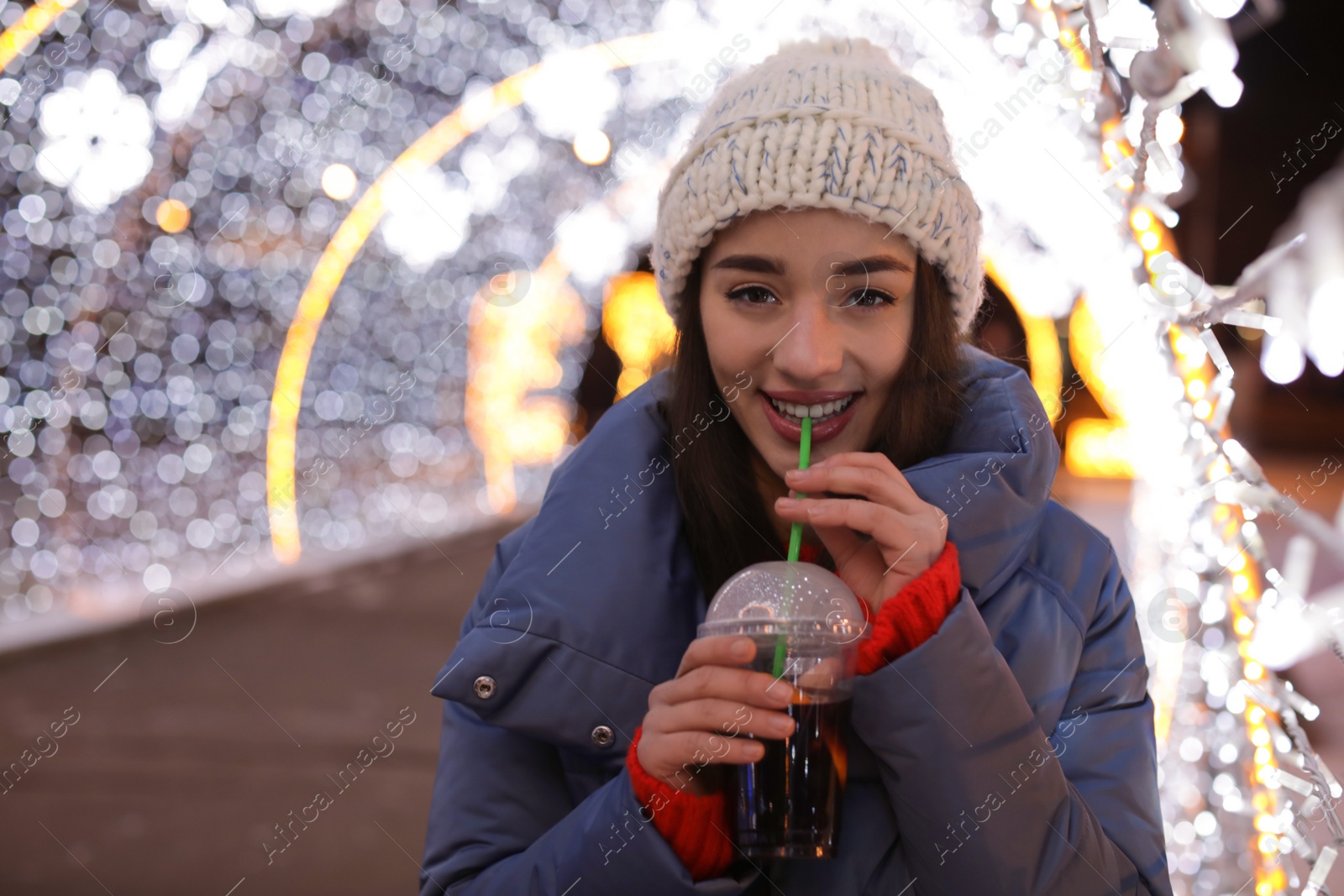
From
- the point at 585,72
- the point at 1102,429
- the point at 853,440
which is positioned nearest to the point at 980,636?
the point at 853,440

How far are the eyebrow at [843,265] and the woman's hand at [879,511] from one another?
0.86ft

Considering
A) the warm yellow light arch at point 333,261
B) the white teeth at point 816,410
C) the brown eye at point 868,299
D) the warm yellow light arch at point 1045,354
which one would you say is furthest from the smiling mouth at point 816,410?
the warm yellow light arch at point 1045,354

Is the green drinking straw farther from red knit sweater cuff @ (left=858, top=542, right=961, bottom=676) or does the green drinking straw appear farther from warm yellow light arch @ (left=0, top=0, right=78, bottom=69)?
warm yellow light arch @ (left=0, top=0, right=78, bottom=69)

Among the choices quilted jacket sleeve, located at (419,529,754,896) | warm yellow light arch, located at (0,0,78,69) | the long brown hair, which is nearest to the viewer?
quilted jacket sleeve, located at (419,529,754,896)

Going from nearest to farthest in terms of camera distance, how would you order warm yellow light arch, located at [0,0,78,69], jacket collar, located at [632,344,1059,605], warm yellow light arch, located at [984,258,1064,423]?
jacket collar, located at [632,344,1059,605] → warm yellow light arch, located at [0,0,78,69] → warm yellow light arch, located at [984,258,1064,423]

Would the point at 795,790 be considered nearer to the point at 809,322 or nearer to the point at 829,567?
the point at 829,567

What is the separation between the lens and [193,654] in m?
5.16

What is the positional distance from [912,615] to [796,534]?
15 cm

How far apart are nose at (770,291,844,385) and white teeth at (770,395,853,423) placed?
0.05 meters

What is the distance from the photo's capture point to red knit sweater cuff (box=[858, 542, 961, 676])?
3.61ft

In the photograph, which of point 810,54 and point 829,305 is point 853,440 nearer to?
point 829,305

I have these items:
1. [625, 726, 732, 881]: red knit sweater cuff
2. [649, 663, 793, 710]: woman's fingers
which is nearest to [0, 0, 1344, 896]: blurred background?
[649, 663, 793, 710]: woman's fingers

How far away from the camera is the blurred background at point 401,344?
1.46 m

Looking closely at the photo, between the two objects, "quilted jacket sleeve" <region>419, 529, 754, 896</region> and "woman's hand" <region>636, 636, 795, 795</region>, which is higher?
"woman's hand" <region>636, 636, 795, 795</region>
